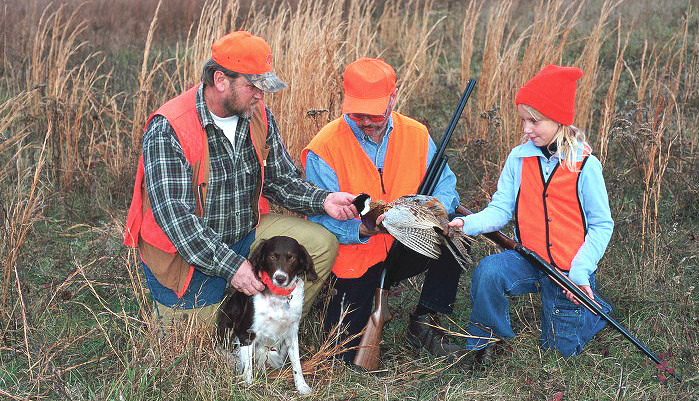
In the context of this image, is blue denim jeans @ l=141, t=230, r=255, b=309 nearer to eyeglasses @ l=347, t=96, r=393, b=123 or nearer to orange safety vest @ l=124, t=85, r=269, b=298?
orange safety vest @ l=124, t=85, r=269, b=298

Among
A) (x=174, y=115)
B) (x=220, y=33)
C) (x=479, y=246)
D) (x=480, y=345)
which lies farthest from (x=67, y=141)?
(x=480, y=345)

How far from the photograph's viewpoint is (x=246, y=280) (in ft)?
11.5

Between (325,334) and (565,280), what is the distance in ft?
4.36

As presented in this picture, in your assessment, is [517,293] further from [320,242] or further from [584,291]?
[320,242]

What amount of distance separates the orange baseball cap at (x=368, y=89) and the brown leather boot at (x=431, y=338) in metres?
1.15

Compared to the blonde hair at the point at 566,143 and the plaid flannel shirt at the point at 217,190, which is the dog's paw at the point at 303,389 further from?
the blonde hair at the point at 566,143

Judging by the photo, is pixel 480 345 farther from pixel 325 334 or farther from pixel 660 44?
pixel 660 44

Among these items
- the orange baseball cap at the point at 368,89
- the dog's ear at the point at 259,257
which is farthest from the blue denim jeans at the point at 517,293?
the dog's ear at the point at 259,257

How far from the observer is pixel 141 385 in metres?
3.27

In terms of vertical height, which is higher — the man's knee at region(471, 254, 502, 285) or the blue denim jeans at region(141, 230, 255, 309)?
the man's knee at region(471, 254, 502, 285)

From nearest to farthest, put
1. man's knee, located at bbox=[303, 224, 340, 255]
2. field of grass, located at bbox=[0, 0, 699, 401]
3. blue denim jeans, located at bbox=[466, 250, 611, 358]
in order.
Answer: field of grass, located at bbox=[0, 0, 699, 401], blue denim jeans, located at bbox=[466, 250, 611, 358], man's knee, located at bbox=[303, 224, 340, 255]

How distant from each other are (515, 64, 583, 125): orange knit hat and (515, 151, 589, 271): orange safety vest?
238 mm

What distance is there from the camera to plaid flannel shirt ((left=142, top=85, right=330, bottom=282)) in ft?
11.7

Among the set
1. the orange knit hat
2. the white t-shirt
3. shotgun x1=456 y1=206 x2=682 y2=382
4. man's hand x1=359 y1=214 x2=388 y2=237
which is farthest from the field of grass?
the orange knit hat
